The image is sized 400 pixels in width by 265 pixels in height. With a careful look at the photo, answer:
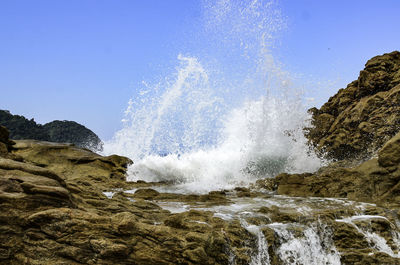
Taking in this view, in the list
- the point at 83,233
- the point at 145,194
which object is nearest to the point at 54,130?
the point at 145,194

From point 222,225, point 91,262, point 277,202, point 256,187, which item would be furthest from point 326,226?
point 256,187

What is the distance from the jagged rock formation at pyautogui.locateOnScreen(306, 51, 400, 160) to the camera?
616 inches

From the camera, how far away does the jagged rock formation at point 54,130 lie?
57062 millimetres

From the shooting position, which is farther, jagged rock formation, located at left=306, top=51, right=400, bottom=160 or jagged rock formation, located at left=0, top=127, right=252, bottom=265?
jagged rock formation, located at left=306, top=51, right=400, bottom=160

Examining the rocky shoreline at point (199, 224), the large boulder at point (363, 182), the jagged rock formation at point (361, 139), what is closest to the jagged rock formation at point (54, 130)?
the jagged rock formation at point (361, 139)

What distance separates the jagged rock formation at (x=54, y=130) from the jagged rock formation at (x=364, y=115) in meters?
48.2

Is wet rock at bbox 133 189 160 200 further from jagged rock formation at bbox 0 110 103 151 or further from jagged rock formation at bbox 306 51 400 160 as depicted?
jagged rock formation at bbox 0 110 103 151

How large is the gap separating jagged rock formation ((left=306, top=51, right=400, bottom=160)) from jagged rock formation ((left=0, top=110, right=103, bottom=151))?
48220 millimetres

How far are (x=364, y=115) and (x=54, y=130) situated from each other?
6916 cm

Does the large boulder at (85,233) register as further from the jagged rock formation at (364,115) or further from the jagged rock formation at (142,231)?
the jagged rock formation at (364,115)

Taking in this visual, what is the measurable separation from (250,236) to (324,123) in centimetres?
1617

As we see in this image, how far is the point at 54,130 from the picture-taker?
71000 mm

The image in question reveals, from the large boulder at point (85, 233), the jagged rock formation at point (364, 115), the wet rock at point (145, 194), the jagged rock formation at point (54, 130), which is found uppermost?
the jagged rock formation at point (54, 130)

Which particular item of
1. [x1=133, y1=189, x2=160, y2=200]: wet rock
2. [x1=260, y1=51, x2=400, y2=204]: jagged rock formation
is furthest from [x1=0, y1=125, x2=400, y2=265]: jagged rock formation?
[x1=133, y1=189, x2=160, y2=200]: wet rock
